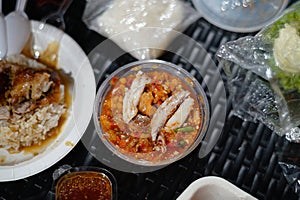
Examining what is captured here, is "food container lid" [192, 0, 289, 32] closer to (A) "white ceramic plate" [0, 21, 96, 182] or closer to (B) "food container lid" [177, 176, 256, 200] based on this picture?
(A) "white ceramic plate" [0, 21, 96, 182]

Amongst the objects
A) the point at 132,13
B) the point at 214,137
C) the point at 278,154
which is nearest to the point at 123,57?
the point at 132,13

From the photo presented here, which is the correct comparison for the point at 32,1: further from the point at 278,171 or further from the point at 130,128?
the point at 278,171

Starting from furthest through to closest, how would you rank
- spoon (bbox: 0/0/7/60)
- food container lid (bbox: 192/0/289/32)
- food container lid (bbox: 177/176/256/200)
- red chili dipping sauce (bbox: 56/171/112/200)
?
food container lid (bbox: 192/0/289/32) < spoon (bbox: 0/0/7/60) < red chili dipping sauce (bbox: 56/171/112/200) < food container lid (bbox: 177/176/256/200)

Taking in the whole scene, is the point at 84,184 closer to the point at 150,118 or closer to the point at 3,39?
the point at 150,118

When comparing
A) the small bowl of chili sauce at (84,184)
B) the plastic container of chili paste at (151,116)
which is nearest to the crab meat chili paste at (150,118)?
the plastic container of chili paste at (151,116)

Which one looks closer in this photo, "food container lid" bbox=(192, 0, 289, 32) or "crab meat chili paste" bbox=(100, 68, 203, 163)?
"crab meat chili paste" bbox=(100, 68, 203, 163)

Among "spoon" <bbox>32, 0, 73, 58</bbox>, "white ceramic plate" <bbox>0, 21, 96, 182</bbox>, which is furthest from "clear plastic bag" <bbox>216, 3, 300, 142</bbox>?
"spoon" <bbox>32, 0, 73, 58</bbox>
